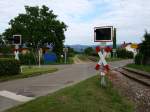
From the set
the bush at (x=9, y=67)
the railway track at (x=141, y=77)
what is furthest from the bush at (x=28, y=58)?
the bush at (x=9, y=67)

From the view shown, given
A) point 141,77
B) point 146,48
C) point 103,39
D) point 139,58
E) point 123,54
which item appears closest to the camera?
point 103,39

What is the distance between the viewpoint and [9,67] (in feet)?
90.6

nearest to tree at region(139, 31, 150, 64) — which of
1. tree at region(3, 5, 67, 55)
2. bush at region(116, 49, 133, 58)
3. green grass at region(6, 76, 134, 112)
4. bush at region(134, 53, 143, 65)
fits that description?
bush at region(134, 53, 143, 65)

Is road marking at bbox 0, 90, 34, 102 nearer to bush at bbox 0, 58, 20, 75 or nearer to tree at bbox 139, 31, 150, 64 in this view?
bush at bbox 0, 58, 20, 75

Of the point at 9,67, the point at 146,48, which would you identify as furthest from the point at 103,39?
the point at 146,48

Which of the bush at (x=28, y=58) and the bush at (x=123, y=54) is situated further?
the bush at (x=123, y=54)

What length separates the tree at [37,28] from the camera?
66938 millimetres

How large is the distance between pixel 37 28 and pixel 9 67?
40.0 metres

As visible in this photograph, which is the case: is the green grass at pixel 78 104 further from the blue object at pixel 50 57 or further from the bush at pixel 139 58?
the blue object at pixel 50 57

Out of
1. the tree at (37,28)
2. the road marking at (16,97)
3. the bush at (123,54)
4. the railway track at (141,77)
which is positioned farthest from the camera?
the bush at (123,54)

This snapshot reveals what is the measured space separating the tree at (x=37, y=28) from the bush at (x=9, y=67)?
37618 mm

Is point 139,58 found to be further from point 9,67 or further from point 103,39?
point 103,39

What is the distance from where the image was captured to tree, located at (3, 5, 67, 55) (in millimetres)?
66938

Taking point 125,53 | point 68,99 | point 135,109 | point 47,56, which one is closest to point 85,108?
point 68,99
